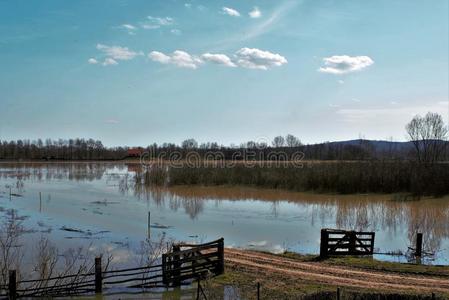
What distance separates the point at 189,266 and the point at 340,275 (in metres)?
6.18

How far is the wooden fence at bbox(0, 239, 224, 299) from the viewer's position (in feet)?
54.1

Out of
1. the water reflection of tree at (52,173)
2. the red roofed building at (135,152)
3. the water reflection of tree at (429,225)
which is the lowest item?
the water reflection of tree at (429,225)

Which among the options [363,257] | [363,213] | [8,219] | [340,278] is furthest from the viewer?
[363,213]

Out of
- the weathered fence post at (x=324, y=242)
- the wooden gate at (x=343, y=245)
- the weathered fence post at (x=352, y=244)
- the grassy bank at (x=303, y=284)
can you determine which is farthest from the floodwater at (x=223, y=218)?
the grassy bank at (x=303, y=284)

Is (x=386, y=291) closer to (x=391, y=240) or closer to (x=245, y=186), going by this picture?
(x=391, y=240)

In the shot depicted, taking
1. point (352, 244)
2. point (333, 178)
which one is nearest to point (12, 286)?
point (352, 244)

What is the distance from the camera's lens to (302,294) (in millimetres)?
16641

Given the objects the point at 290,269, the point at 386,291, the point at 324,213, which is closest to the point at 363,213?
the point at 324,213

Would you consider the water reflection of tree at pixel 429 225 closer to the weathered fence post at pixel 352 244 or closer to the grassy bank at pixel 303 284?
the weathered fence post at pixel 352 244

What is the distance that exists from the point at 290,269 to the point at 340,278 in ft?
7.65

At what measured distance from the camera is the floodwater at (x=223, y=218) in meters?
28.0

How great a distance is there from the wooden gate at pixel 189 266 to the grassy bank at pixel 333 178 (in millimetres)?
40243

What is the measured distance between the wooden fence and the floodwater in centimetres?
356

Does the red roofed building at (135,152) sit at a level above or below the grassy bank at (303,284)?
above
